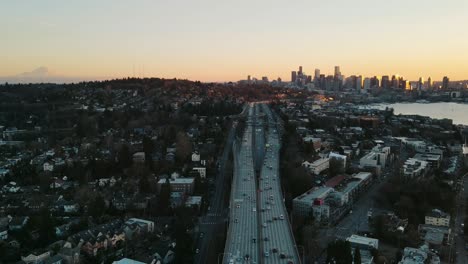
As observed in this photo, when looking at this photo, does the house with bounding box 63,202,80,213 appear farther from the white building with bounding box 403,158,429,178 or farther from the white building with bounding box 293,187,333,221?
the white building with bounding box 403,158,429,178

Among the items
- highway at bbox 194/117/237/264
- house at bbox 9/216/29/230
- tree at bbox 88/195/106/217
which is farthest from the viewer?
tree at bbox 88/195/106/217

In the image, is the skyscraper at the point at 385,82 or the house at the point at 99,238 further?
the skyscraper at the point at 385,82

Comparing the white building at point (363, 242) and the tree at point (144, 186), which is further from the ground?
the tree at point (144, 186)

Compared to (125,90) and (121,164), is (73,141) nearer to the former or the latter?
(121,164)

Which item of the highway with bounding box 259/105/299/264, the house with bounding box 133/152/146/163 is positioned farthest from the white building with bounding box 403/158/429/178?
the house with bounding box 133/152/146/163

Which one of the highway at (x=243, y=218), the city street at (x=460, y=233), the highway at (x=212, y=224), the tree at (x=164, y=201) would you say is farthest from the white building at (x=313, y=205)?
the tree at (x=164, y=201)

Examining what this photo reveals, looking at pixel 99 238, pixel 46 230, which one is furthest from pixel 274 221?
pixel 46 230

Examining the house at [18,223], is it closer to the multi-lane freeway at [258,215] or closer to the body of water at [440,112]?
the multi-lane freeway at [258,215]
